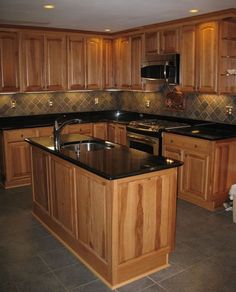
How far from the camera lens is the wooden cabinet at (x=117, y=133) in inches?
235

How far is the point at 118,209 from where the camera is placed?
8.82 ft

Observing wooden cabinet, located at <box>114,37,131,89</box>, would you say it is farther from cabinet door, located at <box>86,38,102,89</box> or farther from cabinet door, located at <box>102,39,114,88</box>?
cabinet door, located at <box>86,38,102,89</box>

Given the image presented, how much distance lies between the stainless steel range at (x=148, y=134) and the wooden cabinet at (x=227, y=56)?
953 millimetres

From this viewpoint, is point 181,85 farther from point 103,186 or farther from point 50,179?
point 103,186

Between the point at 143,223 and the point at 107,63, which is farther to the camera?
the point at 107,63

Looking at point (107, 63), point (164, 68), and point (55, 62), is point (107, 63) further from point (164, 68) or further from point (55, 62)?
point (164, 68)

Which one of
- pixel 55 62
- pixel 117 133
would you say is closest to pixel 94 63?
pixel 55 62

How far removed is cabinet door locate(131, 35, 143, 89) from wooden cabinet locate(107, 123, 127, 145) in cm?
75

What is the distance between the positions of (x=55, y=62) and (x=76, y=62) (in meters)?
0.40

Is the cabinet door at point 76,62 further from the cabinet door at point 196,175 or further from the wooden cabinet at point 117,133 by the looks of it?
→ the cabinet door at point 196,175

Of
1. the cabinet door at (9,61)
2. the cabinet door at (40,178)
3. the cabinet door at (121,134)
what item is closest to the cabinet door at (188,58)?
the cabinet door at (121,134)

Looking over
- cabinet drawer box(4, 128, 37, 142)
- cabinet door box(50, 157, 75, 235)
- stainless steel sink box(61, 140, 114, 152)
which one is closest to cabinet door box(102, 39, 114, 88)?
cabinet drawer box(4, 128, 37, 142)

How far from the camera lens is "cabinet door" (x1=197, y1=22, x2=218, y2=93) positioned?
14.8 feet

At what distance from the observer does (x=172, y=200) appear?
300 cm
